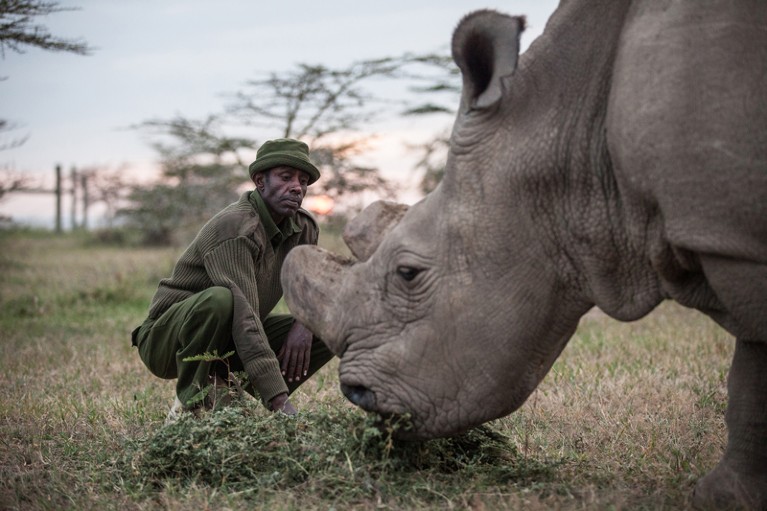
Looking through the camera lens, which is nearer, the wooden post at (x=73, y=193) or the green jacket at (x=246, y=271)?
the green jacket at (x=246, y=271)

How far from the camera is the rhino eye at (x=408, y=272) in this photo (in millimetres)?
3452

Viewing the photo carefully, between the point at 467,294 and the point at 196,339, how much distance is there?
70.7 inches

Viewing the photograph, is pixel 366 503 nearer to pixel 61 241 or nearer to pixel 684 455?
pixel 684 455

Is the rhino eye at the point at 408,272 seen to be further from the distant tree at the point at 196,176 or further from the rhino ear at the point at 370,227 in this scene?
the distant tree at the point at 196,176

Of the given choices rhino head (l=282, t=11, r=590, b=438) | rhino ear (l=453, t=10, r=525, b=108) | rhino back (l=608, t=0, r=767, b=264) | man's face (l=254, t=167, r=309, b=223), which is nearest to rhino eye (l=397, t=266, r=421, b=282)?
rhino head (l=282, t=11, r=590, b=438)

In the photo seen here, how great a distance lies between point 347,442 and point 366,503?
343mm

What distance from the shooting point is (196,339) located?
4668 millimetres

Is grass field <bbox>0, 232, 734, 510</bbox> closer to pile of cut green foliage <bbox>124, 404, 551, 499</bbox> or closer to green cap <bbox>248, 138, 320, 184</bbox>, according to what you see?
pile of cut green foliage <bbox>124, 404, 551, 499</bbox>

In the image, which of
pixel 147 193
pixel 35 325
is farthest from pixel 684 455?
pixel 147 193

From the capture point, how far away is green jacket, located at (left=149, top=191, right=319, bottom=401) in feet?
15.2

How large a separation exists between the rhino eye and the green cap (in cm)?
155

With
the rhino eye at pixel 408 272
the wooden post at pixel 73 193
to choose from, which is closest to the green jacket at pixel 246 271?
the rhino eye at pixel 408 272

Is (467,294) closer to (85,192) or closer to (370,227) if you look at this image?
(370,227)

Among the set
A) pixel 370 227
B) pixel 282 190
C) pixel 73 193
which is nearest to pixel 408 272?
pixel 370 227
